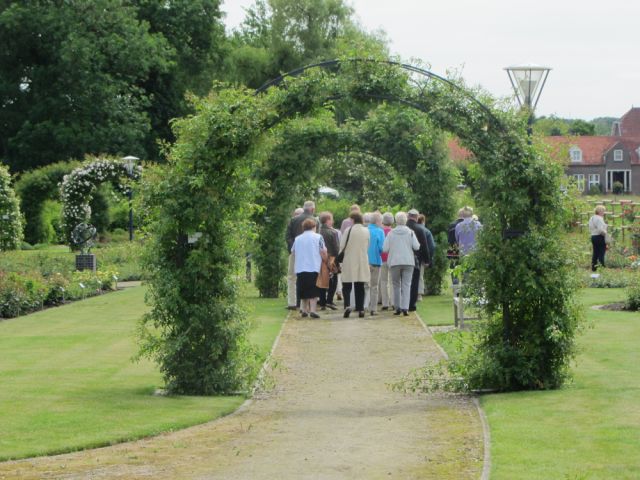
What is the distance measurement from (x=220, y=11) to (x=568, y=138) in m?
42.9

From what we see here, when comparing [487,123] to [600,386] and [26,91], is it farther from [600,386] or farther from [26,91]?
[26,91]

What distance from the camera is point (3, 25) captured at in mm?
45500

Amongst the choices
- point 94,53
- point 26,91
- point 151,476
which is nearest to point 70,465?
point 151,476

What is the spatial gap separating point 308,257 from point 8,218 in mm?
19243

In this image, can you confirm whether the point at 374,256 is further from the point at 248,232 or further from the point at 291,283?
the point at 248,232

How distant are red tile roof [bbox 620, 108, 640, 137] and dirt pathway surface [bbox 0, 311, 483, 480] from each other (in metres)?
100

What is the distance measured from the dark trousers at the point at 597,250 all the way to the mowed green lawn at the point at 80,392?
10.3m

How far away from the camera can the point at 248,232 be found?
11773 millimetres

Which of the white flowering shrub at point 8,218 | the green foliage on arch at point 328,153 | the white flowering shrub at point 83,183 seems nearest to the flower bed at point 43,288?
the green foliage on arch at point 328,153

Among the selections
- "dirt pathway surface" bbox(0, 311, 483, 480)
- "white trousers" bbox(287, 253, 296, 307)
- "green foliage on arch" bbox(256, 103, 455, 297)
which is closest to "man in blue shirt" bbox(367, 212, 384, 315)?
"white trousers" bbox(287, 253, 296, 307)

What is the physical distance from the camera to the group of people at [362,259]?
18125 millimetres

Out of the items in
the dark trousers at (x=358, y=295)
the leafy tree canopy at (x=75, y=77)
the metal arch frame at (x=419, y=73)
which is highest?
the leafy tree canopy at (x=75, y=77)

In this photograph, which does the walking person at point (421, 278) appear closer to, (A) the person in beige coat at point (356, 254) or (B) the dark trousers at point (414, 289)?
(B) the dark trousers at point (414, 289)

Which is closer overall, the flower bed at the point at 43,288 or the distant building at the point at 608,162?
the flower bed at the point at 43,288
